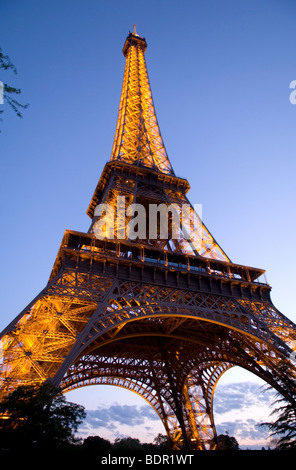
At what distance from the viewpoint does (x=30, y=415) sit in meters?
12.5

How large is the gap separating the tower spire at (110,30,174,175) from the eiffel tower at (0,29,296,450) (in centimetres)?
15

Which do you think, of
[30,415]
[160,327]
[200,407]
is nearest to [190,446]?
[200,407]

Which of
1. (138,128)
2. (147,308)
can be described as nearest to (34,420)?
(147,308)

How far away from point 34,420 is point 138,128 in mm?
30921

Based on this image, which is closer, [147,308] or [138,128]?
[147,308]

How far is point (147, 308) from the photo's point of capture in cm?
1981

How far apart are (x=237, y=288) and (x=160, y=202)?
424 inches

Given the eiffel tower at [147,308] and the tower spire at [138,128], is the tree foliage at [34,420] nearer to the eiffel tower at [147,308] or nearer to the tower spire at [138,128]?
the eiffel tower at [147,308]

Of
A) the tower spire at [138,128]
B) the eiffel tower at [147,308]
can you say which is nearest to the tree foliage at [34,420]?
the eiffel tower at [147,308]

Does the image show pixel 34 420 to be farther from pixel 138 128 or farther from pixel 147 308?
pixel 138 128

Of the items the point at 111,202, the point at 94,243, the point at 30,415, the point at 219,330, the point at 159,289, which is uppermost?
the point at 111,202

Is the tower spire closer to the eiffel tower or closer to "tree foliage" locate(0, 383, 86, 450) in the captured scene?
the eiffel tower
